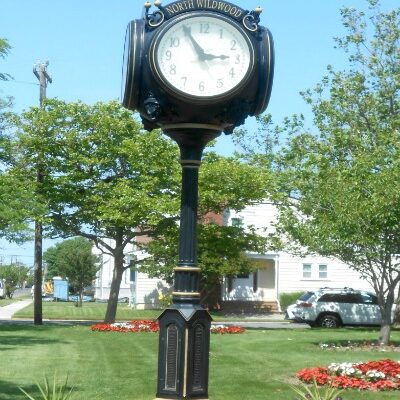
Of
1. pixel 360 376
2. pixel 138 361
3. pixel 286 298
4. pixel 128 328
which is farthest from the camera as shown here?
pixel 286 298

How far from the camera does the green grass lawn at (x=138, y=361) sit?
39.4ft

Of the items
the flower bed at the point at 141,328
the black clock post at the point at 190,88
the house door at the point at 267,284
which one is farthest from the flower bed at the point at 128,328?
A: the house door at the point at 267,284

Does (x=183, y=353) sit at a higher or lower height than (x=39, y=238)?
lower

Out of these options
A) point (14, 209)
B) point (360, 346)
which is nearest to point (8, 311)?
point (14, 209)

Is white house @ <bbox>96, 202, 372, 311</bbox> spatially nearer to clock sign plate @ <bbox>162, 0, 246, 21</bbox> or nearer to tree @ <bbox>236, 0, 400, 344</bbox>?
tree @ <bbox>236, 0, 400, 344</bbox>

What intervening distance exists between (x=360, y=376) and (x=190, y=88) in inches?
318

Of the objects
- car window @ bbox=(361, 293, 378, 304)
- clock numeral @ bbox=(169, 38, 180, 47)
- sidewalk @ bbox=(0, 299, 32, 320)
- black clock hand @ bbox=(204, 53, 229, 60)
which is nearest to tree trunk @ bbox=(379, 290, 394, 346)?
car window @ bbox=(361, 293, 378, 304)

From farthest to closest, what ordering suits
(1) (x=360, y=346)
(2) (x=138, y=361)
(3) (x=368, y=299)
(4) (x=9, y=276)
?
(4) (x=9, y=276), (3) (x=368, y=299), (1) (x=360, y=346), (2) (x=138, y=361)

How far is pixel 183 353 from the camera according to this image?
5754mm

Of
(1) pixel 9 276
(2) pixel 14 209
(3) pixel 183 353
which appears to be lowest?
(3) pixel 183 353

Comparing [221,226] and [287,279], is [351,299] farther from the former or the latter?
[287,279]

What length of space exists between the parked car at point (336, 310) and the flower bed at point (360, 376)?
838 inches

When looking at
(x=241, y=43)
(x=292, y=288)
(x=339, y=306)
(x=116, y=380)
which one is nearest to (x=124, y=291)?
(x=292, y=288)

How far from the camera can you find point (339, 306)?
3466 cm
